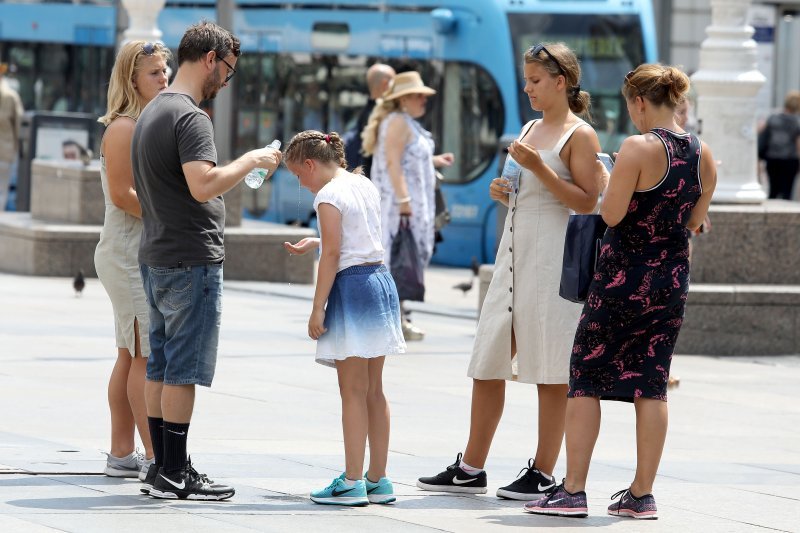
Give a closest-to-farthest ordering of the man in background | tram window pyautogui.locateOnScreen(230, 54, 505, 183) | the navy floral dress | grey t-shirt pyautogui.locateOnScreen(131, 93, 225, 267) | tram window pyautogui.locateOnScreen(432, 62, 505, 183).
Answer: grey t-shirt pyautogui.locateOnScreen(131, 93, 225, 267) < the navy floral dress < tram window pyautogui.locateOnScreen(432, 62, 505, 183) < tram window pyautogui.locateOnScreen(230, 54, 505, 183) < the man in background

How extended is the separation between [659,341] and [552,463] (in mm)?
675

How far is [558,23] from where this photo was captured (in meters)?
20.6

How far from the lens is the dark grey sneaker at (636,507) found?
622 centimetres

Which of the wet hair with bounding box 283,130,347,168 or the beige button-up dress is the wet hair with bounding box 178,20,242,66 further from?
the beige button-up dress

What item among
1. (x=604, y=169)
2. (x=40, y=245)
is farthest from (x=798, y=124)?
(x=604, y=169)

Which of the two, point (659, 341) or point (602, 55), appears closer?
point (659, 341)

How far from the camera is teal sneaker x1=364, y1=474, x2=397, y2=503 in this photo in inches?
250

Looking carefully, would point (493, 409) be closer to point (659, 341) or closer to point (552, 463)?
point (552, 463)

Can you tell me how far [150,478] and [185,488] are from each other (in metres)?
0.21

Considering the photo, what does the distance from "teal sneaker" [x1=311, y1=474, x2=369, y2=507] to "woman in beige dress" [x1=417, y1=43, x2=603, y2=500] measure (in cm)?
47

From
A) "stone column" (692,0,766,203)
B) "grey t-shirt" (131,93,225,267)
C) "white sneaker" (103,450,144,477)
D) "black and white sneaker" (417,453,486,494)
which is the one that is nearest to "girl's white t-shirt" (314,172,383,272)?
"grey t-shirt" (131,93,225,267)

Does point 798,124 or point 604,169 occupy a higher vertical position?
point 798,124

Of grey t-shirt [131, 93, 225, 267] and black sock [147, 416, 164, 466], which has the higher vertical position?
grey t-shirt [131, 93, 225, 267]

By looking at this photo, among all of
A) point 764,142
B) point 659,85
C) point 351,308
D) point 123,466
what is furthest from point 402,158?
point 764,142
